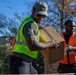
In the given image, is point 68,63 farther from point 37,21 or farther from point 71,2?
point 71,2

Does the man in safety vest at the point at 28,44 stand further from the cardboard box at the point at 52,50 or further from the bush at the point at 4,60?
the bush at the point at 4,60

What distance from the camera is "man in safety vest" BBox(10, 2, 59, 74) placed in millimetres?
4195

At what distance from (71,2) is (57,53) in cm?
1518

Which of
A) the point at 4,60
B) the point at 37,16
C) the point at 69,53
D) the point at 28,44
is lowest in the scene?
the point at 4,60

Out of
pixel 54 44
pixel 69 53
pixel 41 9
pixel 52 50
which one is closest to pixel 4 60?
pixel 69 53

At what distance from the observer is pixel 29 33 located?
416 centimetres

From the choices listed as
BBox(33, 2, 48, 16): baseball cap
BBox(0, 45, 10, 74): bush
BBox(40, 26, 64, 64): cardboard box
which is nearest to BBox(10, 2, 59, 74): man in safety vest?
BBox(33, 2, 48, 16): baseball cap

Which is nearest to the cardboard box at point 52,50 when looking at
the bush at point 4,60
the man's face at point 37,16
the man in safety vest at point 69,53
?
the man's face at point 37,16

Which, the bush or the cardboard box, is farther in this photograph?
the bush

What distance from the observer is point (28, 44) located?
4.19 meters

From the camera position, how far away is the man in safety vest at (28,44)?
165 inches

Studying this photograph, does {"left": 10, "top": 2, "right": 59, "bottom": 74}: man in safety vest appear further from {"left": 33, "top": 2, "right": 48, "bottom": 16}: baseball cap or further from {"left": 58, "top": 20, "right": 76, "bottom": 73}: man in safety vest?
{"left": 58, "top": 20, "right": 76, "bottom": 73}: man in safety vest

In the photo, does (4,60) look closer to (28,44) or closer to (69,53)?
(69,53)

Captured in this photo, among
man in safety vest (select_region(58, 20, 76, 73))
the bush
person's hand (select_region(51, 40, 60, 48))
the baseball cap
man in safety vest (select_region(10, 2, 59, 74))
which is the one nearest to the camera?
man in safety vest (select_region(10, 2, 59, 74))
